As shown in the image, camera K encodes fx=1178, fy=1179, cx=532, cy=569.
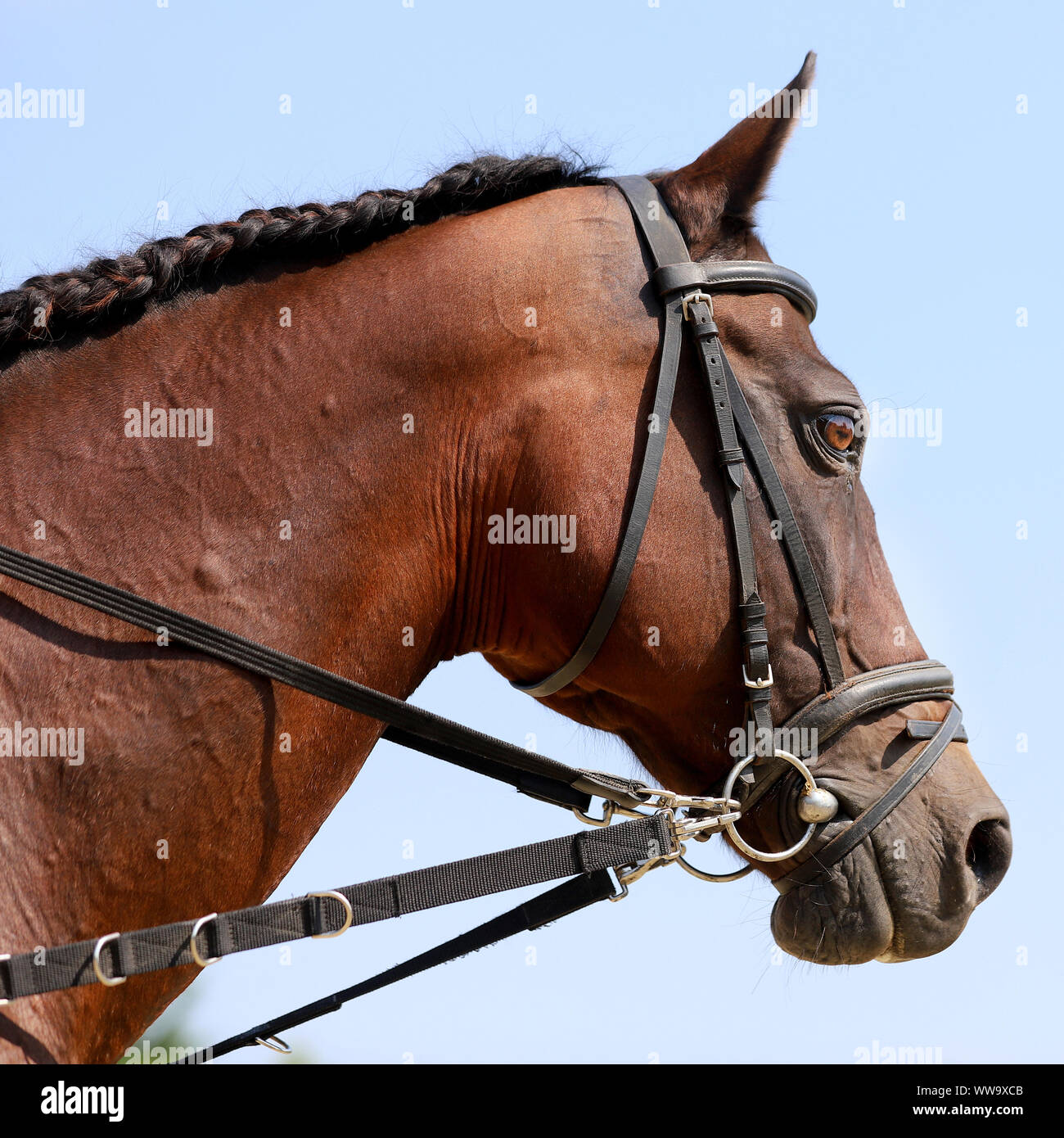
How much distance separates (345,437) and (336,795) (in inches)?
39.6

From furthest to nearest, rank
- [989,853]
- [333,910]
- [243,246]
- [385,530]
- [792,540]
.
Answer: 1. [989,853]
2. [792,540]
3. [243,246]
4. [385,530]
5. [333,910]

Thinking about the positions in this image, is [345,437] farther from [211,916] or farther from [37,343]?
[211,916]

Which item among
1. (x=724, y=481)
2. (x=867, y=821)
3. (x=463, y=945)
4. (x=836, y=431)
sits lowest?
(x=463, y=945)

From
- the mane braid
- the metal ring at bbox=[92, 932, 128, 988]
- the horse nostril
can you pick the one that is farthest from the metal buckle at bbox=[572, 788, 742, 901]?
the mane braid

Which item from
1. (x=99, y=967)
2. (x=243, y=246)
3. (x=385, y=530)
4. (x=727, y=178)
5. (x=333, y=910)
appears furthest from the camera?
(x=727, y=178)

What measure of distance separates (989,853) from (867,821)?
0.47 metres

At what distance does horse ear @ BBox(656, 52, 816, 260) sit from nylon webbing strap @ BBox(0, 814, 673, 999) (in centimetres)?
184

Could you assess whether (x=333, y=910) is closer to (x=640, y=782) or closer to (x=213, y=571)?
(x=213, y=571)

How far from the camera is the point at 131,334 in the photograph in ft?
10.7

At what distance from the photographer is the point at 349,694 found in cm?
318

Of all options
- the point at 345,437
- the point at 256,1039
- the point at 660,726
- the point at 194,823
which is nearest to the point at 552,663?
the point at 660,726

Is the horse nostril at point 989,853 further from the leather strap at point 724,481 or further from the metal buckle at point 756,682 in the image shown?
the metal buckle at point 756,682

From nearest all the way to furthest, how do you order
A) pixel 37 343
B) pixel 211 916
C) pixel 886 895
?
pixel 211 916 → pixel 37 343 → pixel 886 895

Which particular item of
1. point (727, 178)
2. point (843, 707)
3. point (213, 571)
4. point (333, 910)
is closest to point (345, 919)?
point (333, 910)
